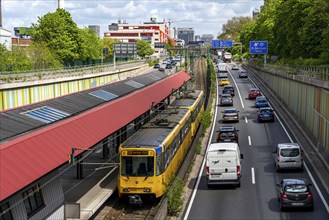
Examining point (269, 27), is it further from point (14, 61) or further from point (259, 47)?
point (14, 61)

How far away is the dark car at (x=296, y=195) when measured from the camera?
2441 centimetres

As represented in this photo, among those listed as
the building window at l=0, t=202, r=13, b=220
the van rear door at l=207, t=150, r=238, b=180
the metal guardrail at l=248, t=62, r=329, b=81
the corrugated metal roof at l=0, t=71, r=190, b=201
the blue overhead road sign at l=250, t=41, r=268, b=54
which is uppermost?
the blue overhead road sign at l=250, t=41, r=268, b=54

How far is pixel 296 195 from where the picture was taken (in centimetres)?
2445

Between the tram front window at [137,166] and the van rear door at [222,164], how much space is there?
15.5 feet

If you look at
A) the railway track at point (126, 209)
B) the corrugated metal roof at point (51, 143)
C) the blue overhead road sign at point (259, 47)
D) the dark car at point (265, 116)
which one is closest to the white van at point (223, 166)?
the railway track at point (126, 209)

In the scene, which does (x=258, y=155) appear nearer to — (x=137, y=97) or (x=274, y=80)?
(x=137, y=97)

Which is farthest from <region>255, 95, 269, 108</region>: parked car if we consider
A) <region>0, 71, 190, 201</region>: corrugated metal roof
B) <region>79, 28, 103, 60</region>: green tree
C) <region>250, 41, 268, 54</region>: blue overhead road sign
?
<region>79, 28, 103, 60</region>: green tree

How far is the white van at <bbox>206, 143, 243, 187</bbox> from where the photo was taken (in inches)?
1126

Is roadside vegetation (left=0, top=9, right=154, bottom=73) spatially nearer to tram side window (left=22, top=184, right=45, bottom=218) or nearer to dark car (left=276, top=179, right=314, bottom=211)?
dark car (left=276, top=179, right=314, bottom=211)

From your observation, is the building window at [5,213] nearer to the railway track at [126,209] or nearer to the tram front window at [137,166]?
the railway track at [126,209]

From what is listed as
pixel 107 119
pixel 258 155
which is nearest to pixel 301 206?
pixel 107 119

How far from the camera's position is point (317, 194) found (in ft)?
91.1

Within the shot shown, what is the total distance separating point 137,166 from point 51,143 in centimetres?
637

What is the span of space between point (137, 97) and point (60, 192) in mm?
17080
